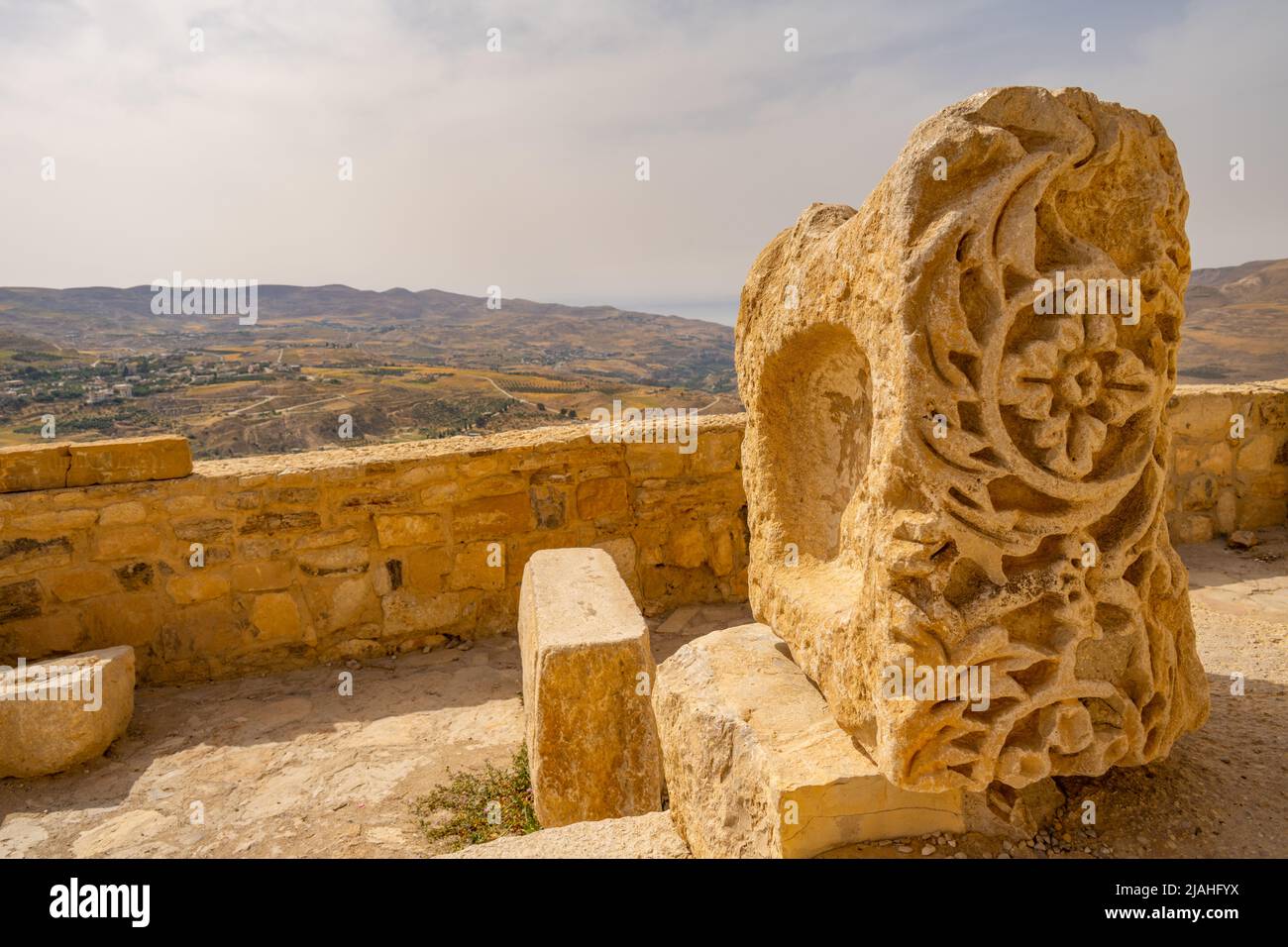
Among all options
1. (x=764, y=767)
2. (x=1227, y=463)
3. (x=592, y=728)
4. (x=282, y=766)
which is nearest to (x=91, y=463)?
(x=282, y=766)

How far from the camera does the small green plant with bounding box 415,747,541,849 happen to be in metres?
2.90

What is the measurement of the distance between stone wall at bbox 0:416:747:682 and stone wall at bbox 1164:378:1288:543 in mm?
2882

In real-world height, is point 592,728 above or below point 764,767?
below

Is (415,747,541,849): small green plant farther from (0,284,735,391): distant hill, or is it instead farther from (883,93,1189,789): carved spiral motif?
(0,284,735,391): distant hill

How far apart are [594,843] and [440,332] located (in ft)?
113

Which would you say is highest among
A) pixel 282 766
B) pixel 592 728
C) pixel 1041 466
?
pixel 1041 466

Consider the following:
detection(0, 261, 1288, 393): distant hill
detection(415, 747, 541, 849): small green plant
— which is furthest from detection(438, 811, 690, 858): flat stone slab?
detection(0, 261, 1288, 393): distant hill

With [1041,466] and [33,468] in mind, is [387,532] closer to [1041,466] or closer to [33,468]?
[33,468]

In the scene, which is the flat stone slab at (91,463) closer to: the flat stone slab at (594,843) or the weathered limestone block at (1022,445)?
the flat stone slab at (594,843)

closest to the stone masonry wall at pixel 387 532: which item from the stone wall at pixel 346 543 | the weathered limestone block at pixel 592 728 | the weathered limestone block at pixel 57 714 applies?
the stone wall at pixel 346 543

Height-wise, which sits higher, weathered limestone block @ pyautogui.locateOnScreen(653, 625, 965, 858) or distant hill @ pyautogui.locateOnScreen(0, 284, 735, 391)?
distant hill @ pyautogui.locateOnScreen(0, 284, 735, 391)

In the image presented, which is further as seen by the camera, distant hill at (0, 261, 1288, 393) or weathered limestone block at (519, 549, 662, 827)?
distant hill at (0, 261, 1288, 393)

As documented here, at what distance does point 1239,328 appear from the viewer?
25.4 ft

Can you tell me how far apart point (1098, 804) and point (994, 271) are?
4.00ft
